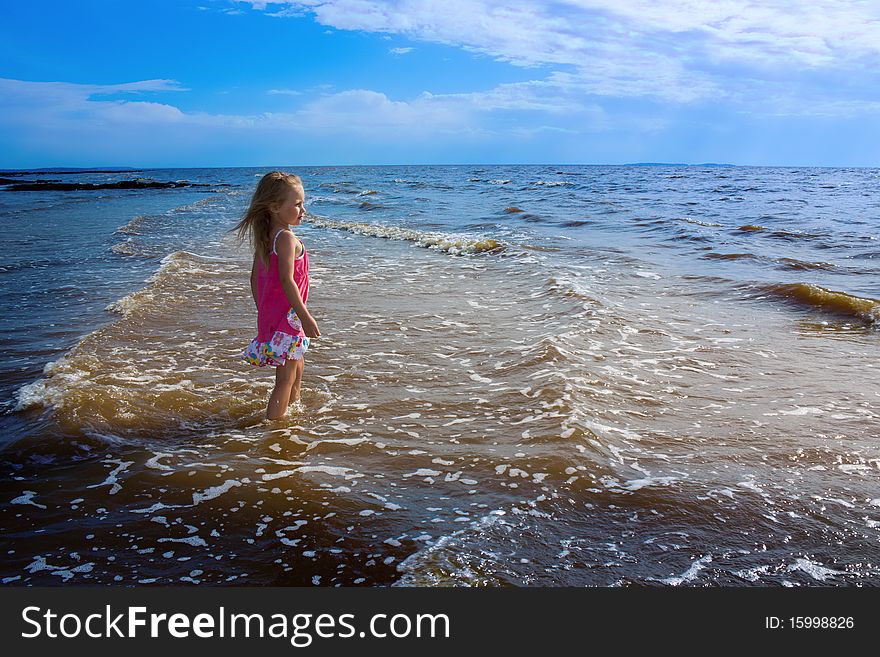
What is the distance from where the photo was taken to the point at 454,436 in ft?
15.6

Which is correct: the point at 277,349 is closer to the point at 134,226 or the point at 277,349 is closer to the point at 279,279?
the point at 279,279

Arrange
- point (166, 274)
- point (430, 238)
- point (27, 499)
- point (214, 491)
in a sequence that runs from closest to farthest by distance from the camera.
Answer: point (27, 499)
point (214, 491)
point (166, 274)
point (430, 238)

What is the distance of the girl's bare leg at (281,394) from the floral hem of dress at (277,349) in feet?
0.43

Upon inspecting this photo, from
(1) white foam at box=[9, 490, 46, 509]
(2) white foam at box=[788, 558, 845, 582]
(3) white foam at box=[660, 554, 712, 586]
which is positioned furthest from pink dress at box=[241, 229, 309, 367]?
(2) white foam at box=[788, 558, 845, 582]

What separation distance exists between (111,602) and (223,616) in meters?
0.52

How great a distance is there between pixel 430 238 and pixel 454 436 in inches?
513

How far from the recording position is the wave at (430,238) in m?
15.6

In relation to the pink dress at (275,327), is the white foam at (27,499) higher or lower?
lower

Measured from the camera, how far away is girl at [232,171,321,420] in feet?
15.1

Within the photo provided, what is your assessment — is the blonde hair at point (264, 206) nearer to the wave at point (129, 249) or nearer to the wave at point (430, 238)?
the wave at point (430, 238)

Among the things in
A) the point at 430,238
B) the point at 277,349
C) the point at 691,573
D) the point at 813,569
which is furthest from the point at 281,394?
the point at 430,238

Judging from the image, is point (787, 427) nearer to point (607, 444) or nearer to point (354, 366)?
point (607, 444)

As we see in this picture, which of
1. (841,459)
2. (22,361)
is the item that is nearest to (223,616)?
(841,459)

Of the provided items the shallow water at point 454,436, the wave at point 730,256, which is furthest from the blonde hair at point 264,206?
the wave at point 730,256
